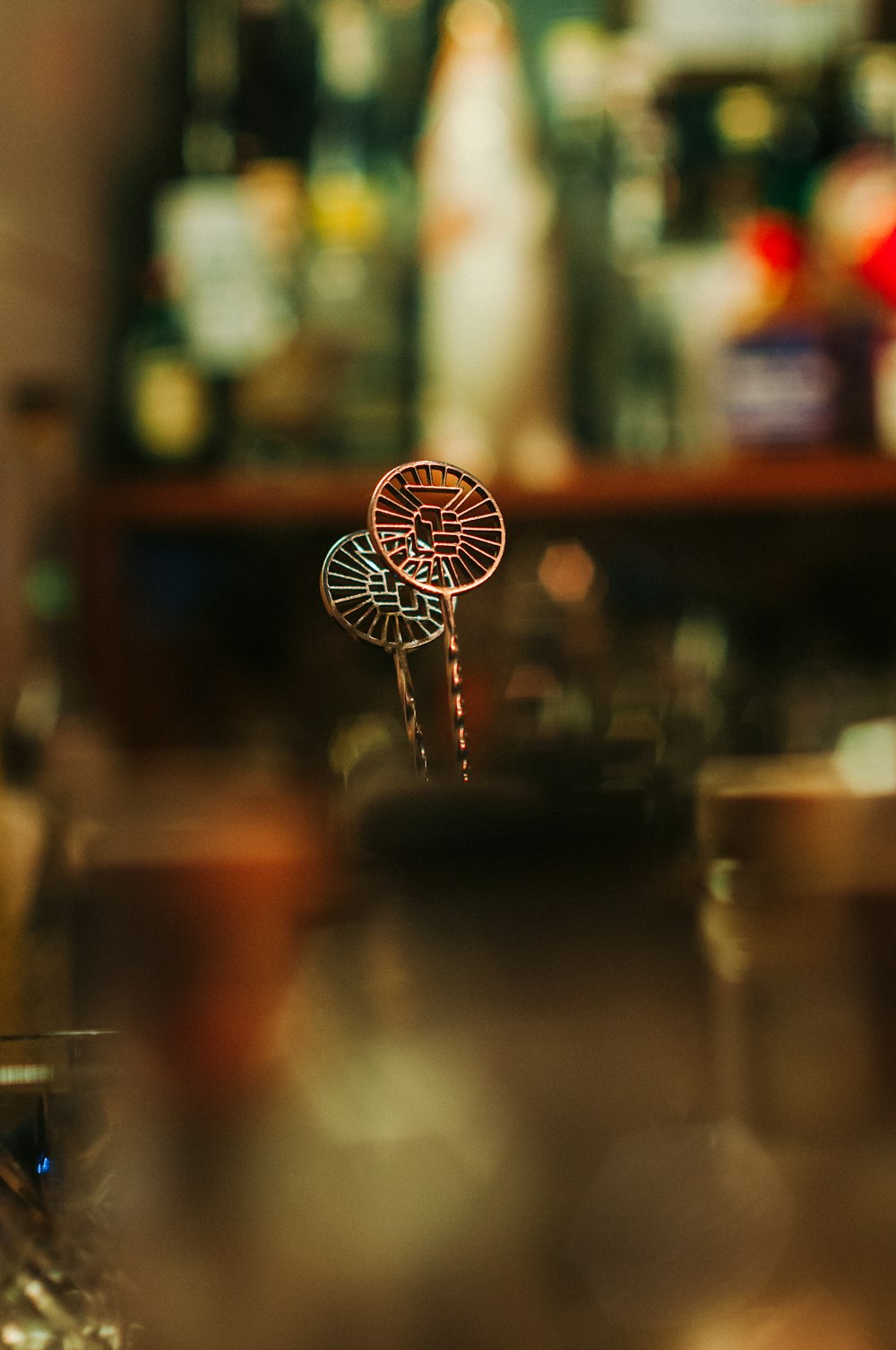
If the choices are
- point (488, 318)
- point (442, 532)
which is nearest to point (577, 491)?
point (488, 318)

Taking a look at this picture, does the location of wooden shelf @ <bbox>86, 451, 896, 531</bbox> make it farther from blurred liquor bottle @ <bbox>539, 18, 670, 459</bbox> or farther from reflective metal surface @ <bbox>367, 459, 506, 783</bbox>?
reflective metal surface @ <bbox>367, 459, 506, 783</bbox>

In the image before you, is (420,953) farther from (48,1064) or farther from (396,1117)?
(48,1064)

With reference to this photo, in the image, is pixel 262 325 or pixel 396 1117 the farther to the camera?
pixel 262 325

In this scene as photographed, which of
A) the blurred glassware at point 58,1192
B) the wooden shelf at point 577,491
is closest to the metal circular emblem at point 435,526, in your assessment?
the blurred glassware at point 58,1192

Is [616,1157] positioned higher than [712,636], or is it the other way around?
[712,636]

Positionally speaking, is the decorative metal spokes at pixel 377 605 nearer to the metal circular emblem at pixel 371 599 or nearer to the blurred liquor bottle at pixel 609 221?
the metal circular emblem at pixel 371 599

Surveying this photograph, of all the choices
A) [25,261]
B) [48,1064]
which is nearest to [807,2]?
[25,261]
